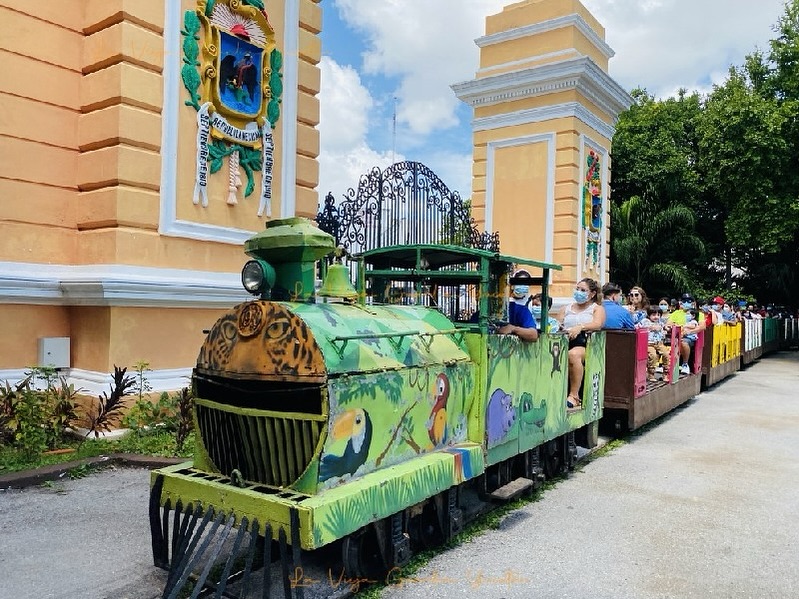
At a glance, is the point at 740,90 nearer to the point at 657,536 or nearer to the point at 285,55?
the point at 285,55

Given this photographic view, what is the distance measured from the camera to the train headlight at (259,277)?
153 inches

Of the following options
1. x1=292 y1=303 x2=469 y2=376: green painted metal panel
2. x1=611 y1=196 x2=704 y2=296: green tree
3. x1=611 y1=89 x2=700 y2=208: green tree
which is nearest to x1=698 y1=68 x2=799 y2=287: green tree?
x1=611 y1=89 x2=700 y2=208: green tree

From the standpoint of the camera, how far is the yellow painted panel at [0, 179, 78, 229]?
6.66 meters

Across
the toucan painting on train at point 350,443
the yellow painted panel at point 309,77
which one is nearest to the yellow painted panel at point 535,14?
the yellow painted panel at point 309,77

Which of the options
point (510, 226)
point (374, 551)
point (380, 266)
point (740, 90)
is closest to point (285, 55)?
point (380, 266)

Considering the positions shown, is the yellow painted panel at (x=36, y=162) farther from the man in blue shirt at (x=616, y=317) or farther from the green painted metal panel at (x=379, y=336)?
the man in blue shirt at (x=616, y=317)

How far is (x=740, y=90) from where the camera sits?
23156 millimetres

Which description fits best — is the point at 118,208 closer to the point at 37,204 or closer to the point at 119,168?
the point at 119,168

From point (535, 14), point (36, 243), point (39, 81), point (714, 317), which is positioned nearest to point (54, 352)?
point (36, 243)

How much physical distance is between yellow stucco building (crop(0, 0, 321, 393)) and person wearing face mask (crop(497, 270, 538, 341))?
356 cm

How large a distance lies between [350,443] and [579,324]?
433 centimetres

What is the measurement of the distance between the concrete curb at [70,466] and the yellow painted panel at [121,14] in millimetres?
4504

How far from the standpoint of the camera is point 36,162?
22.8 ft

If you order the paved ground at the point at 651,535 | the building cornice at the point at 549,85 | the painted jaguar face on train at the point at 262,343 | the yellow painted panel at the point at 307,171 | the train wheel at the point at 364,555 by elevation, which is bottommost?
the paved ground at the point at 651,535
